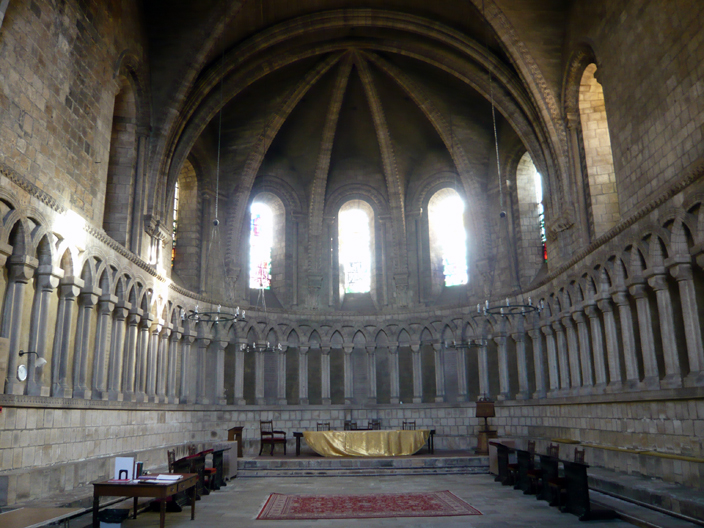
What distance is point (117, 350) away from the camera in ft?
52.1

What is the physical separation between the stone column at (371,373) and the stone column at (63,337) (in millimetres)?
12043

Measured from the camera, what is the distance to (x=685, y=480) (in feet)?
35.6

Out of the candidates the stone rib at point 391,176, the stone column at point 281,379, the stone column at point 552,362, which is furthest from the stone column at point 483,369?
the stone column at point 281,379

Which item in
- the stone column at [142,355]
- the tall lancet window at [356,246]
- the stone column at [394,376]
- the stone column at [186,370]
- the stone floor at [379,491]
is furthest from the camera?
the tall lancet window at [356,246]

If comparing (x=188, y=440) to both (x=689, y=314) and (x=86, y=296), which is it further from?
(x=689, y=314)

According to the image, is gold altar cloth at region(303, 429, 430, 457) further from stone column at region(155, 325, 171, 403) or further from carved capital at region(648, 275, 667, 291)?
carved capital at region(648, 275, 667, 291)

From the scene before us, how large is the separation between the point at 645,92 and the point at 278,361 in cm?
1496

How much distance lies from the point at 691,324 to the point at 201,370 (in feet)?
49.5

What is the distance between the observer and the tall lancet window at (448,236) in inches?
961

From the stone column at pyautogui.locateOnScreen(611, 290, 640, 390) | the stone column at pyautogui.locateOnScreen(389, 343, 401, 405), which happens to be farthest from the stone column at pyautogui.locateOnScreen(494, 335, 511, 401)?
the stone column at pyautogui.locateOnScreen(611, 290, 640, 390)

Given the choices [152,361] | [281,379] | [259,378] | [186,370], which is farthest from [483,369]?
[152,361]

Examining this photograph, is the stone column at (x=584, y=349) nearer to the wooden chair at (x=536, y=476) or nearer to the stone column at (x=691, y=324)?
the stone column at (x=691, y=324)

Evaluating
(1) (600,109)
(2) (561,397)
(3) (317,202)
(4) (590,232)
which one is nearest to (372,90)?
(3) (317,202)

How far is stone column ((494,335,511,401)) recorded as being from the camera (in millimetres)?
21000
